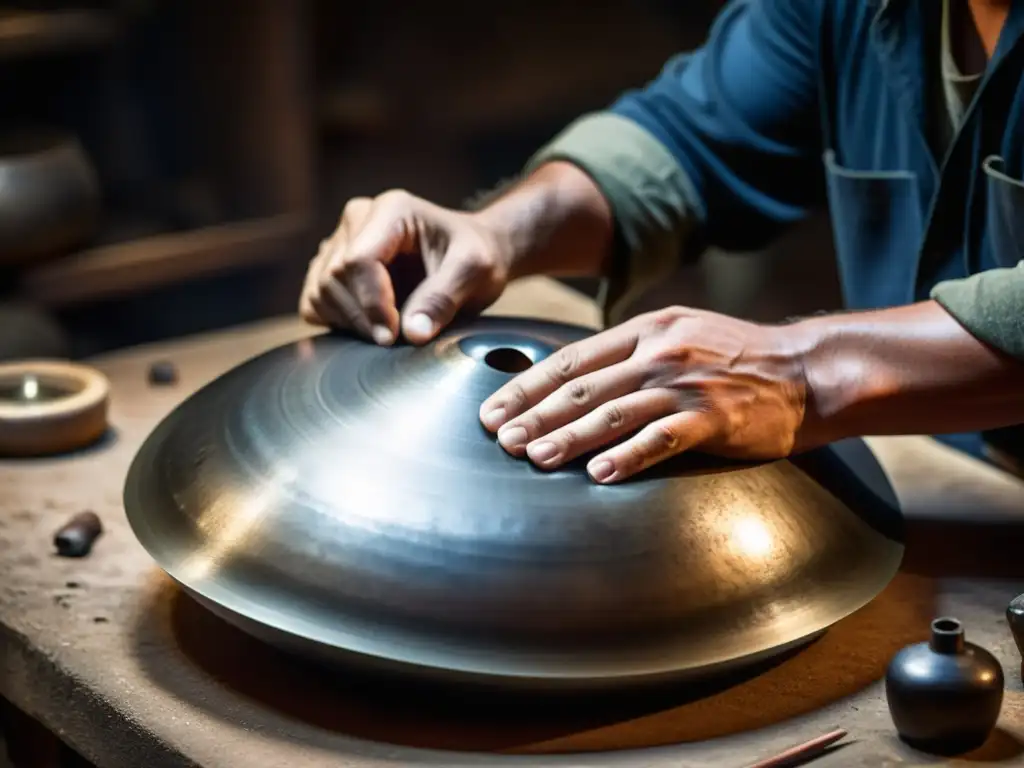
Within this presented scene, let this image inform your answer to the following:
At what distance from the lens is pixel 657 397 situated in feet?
4.81

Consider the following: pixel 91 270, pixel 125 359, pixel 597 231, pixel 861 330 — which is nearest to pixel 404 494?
pixel 861 330

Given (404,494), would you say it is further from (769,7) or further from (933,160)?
(769,7)

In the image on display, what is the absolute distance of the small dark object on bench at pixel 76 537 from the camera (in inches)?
67.1

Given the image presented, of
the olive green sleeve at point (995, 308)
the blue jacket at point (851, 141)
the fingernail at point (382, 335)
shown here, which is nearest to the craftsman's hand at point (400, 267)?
the fingernail at point (382, 335)

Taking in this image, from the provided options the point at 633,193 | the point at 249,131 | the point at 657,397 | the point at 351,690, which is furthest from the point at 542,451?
the point at 249,131

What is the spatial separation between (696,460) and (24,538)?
2.58 feet

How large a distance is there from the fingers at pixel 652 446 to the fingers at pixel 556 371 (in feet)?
0.30

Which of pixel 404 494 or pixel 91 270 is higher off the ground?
pixel 404 494

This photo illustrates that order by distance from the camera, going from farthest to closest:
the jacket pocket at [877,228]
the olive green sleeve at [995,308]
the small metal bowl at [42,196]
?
1. the small metal bowl at [42,196]
2. the jacket pocket at [877,228]
3. the olive green sleeve at [995,308]

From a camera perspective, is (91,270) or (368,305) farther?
(91,270)

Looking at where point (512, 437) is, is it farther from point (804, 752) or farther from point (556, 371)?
point (804, 752)

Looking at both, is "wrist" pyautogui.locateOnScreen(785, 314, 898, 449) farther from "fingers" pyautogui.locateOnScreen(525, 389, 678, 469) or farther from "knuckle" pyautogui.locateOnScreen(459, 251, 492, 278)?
"knuckle" pyautogui.locateOnScreen(459, 251, 492, 278)

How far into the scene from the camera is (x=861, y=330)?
5.24 ft

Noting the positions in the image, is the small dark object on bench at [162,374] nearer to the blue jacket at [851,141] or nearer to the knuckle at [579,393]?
the blue jacket at [851,141]
